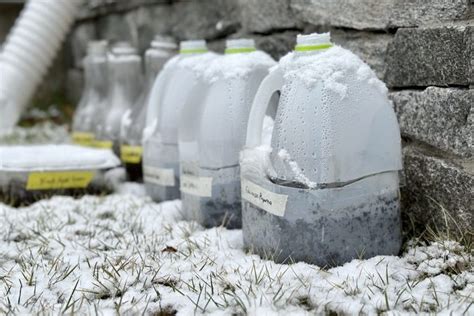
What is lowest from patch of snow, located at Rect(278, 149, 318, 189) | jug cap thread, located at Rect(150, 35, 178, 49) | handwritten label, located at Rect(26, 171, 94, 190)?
handwritten label, located at Rect(26, 171, 94, 190)

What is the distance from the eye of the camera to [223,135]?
1.63 meters

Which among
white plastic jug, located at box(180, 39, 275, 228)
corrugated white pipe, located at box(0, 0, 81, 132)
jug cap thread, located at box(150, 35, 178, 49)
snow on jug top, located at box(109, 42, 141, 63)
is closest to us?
white plastic jug, located at box(180, 39, 275, 228)

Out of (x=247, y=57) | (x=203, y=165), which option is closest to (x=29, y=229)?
(x=203, y=165)

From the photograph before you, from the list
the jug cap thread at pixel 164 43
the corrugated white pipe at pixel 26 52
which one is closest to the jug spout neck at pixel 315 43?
the jug cap thread at pixel 164 43

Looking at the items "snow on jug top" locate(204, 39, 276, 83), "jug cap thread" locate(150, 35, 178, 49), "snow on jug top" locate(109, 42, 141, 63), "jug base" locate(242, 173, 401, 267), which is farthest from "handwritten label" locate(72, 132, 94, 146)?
"jug base" locate(242, 173, 401, 267)

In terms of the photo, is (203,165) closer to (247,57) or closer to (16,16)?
(247,57)

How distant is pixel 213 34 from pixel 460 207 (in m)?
1.32

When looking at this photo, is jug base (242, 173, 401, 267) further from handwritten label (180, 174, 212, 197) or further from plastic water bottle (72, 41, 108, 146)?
plastic water bottle (72, 41, 108, 146)

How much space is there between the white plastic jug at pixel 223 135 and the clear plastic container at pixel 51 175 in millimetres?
530

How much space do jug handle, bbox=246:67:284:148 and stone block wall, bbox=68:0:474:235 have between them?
0.34 meters

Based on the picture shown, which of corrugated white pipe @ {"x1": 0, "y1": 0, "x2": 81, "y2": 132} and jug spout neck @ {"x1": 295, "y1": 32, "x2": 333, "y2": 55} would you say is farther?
corrugated white pipe @ {"x1": 0, "y1": 0, "x2": 81, "y2": 132}

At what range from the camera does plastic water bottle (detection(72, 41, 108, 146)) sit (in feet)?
8.82

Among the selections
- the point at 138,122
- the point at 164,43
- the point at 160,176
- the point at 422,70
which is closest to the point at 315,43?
the point at 422,70

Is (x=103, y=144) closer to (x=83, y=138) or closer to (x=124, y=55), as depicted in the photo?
(x=83, y=138)
